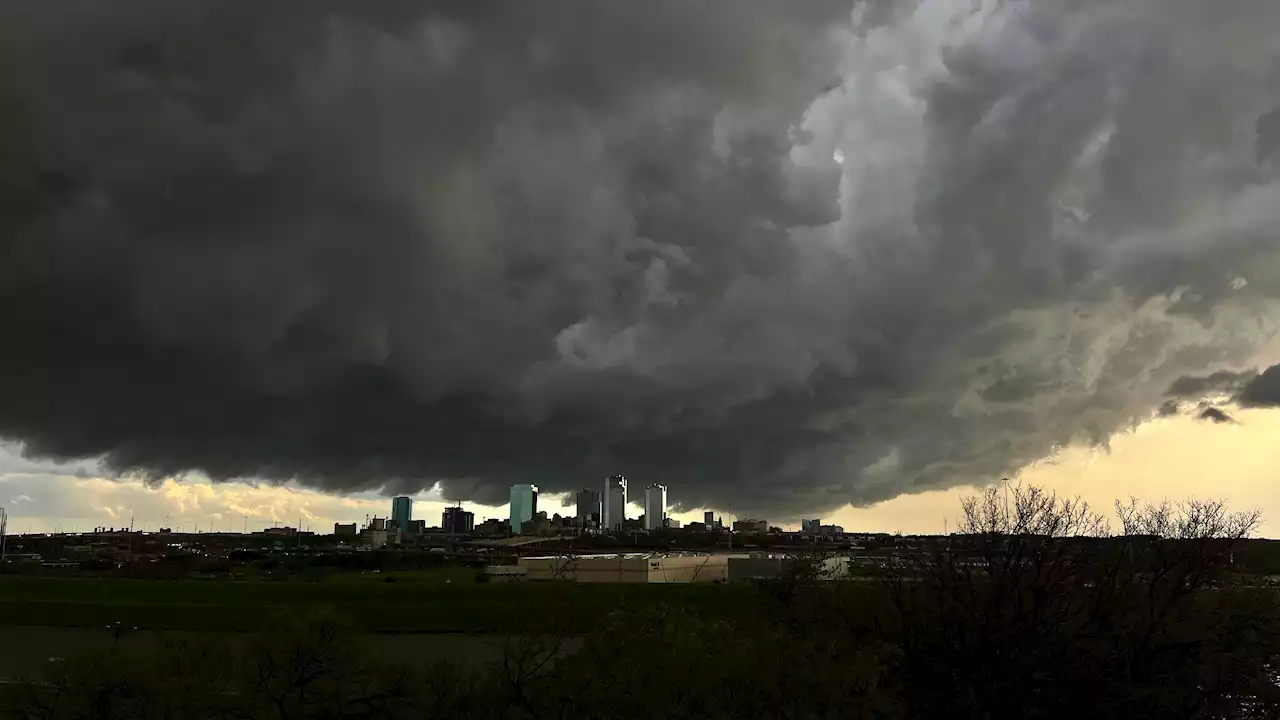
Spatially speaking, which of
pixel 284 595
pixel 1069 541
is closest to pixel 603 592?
pixel 284 595

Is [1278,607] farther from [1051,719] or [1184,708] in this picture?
[1051,719]

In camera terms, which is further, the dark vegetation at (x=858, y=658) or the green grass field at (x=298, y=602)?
the green grass field at (x=298, y=602)

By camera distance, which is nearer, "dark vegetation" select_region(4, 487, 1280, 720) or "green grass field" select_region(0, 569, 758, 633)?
"dark vegetation" select_region(4, 487, 1280, 720)

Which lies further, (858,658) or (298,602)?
(298,602)
